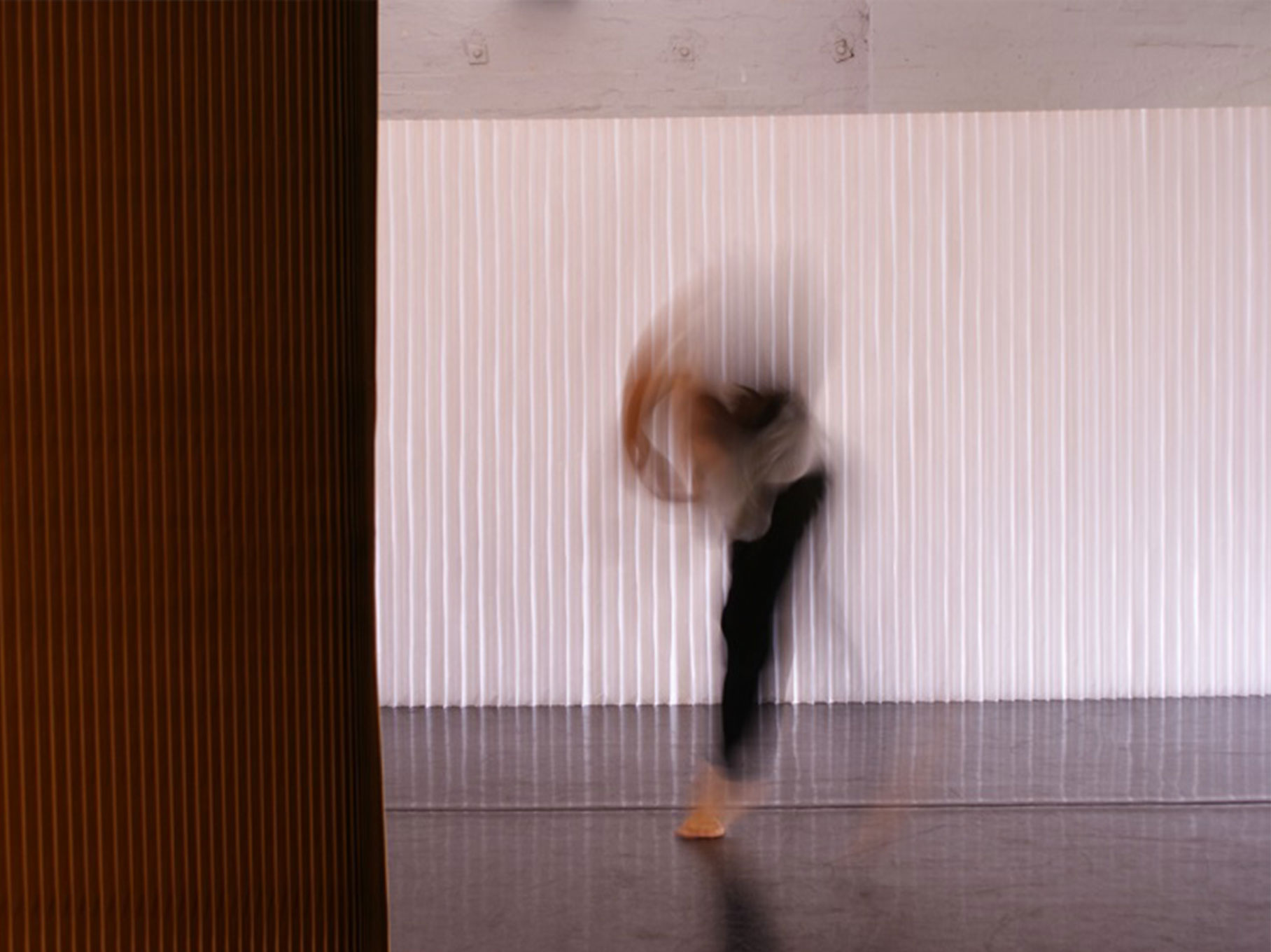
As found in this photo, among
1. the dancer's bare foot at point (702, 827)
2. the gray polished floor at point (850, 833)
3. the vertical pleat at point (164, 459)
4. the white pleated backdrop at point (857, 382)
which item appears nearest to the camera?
the vertical pleat at point (164, 459)

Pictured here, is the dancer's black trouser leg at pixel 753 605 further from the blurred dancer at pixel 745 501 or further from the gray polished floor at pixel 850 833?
the gray polished floor at pixel 850 833

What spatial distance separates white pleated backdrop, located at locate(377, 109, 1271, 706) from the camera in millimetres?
6406

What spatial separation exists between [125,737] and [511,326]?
180 inches

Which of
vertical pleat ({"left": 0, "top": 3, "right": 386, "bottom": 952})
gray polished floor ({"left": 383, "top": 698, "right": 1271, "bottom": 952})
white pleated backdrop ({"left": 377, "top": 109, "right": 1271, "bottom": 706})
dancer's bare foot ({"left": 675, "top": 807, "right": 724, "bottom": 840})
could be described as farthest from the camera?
white pleated backdrop ({"left": 377, "top": 109, "right": 1271, "bottom": 706})

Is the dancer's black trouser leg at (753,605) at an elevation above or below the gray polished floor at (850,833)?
above

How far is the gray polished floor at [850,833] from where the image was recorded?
3.46m

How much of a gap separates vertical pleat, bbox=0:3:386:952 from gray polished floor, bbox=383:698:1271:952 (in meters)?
1.49

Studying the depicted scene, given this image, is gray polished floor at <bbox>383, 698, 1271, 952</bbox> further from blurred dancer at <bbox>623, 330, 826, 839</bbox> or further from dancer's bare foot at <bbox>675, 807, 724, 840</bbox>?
blurred dancer at <bbox>623, 330, 826, 839</bbox>

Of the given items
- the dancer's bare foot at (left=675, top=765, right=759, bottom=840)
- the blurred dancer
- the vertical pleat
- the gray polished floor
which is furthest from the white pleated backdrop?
the vertical pleat

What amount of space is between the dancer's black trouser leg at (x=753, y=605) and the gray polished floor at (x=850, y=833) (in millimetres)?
364

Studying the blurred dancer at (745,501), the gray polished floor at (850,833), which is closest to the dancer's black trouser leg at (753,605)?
the blurred dancer at (745,501)

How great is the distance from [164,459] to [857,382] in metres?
4.78

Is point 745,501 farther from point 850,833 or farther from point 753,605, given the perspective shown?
point 850,833

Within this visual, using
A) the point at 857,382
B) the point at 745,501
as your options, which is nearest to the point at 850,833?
the point at 745,501
